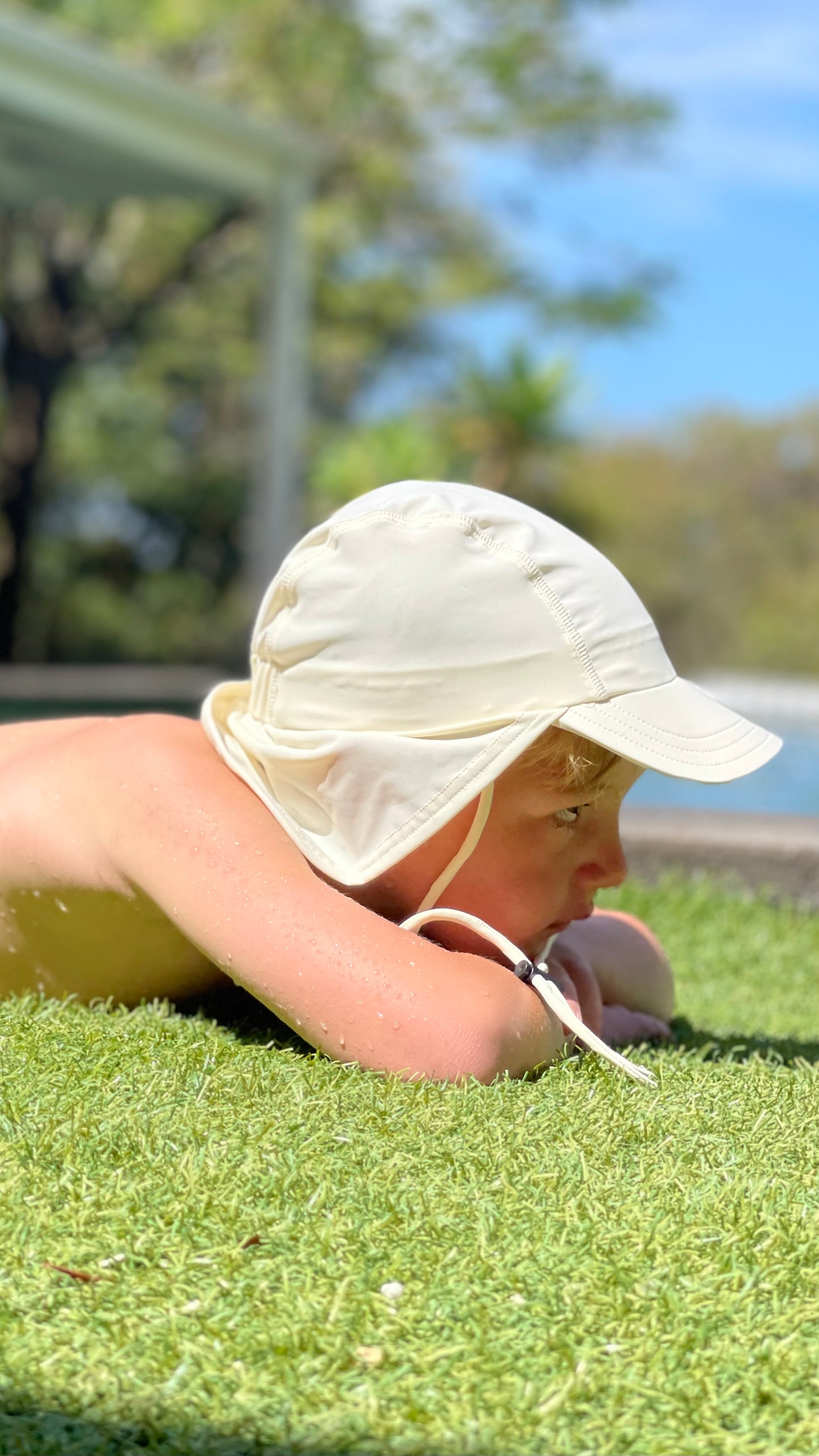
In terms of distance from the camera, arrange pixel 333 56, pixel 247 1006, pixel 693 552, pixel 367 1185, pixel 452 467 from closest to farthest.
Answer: pixel 367 1185 → pixel 247 1006 → pixel 333 56 → pixel 452 467 → pixel 693 552

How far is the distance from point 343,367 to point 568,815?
27.5 m

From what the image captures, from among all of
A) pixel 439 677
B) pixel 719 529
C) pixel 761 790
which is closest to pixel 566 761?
pixel 439 677

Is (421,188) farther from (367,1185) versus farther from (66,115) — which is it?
(367,1185)

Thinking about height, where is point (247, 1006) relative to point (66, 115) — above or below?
below

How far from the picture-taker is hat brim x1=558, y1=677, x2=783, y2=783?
200cm

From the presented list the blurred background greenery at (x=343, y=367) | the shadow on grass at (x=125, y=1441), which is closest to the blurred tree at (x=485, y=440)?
the blurred background greenery at (x=343, y=367)

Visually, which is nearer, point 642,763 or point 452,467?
point 642,763

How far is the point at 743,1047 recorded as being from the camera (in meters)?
2.46

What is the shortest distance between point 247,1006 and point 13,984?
36 centimetres

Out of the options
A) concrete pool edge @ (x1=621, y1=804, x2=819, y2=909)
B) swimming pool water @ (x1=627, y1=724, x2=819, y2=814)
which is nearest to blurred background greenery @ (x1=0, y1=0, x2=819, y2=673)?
swimming pool water @ (x1=627, y1=724, x2=819, y2=814)

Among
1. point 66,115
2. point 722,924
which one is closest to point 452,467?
point 66,115

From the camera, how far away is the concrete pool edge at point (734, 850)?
4.50 metres

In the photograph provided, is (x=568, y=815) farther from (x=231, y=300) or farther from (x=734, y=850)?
(x=231, y=300)

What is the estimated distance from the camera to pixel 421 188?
24.8 m
